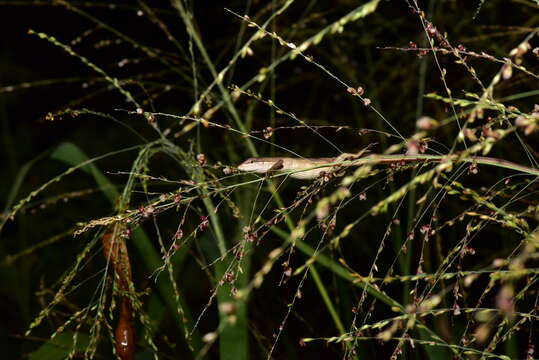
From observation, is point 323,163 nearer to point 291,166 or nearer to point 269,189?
point 291,166

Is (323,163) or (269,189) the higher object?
(323,163)

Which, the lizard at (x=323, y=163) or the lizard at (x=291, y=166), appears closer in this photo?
the lizard at (x=323, y=163)

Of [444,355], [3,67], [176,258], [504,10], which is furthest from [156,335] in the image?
[3,67]

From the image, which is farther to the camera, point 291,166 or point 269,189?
point 269,189

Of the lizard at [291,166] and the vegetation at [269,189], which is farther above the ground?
the lizard at [291,166]

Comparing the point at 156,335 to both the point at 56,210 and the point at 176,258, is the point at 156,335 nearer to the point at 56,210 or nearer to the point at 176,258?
the point at 176,258

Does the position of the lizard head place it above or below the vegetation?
above

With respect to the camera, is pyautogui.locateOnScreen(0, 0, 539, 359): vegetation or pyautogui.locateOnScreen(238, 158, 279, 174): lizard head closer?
pyautogui.locateOnScreen(0, 0, 539, 359): vegetation

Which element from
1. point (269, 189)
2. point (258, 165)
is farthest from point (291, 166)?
point (269, 189)
